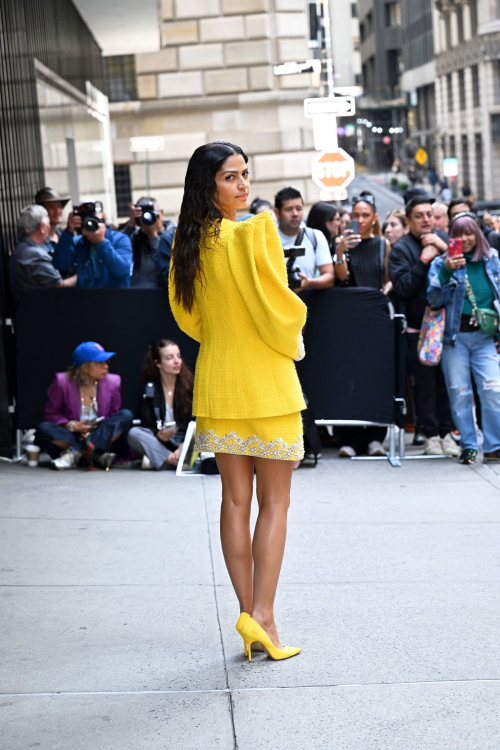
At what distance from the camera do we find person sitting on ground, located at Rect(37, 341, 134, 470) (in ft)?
29.4

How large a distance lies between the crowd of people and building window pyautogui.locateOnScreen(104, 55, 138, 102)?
13.3 meters

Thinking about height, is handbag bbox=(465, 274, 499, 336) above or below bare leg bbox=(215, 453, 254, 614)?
above

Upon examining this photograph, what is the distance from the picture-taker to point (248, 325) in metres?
4.50

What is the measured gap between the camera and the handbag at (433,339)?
8859mm

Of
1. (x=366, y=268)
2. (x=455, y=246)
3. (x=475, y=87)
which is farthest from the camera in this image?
(x=475, y=87)

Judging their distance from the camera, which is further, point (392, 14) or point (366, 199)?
point (392, 14)

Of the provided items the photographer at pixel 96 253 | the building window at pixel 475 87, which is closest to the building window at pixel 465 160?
the building window at pixel 475 87

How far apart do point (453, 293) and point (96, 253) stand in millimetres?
3066

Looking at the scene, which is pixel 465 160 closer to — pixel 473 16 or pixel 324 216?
pixel 473 16

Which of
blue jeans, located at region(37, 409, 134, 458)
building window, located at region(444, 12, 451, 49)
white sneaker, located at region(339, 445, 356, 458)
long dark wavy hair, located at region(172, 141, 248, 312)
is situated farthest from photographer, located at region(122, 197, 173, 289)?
building window, located at region(444, 12, 451, 49)

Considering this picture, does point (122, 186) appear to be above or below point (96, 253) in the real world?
above

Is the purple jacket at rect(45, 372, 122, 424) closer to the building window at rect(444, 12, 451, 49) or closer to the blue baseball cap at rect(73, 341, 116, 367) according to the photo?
the blue baseball cap at rect(73, 341, 116, 367)

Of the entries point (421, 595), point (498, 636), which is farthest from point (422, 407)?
point (498, 636)

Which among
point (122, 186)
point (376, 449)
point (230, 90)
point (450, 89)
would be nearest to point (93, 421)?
point (376, 449)
